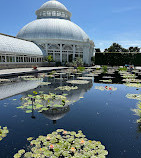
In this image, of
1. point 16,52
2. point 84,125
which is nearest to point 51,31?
point 16,52

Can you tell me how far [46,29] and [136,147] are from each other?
38.9 metres

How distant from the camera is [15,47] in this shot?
28156 mm

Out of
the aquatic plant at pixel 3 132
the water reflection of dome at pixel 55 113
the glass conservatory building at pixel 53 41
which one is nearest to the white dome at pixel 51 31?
the glass conservatory building at pixel 53 41

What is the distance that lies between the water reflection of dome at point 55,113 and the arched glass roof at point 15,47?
23218 mm

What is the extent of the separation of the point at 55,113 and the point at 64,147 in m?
2.19

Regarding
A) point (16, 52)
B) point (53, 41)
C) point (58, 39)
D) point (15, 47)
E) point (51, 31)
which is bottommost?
point (16, 52)

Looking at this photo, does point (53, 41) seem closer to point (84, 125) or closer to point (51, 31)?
point (51, 31)

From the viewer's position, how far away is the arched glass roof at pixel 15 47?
2559cm

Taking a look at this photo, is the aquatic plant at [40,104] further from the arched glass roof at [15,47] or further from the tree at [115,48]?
the tree at [115,48]

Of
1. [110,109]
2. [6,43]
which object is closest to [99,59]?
[6,43]

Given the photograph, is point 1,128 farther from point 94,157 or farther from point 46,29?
point 46,29

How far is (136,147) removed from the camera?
3.29 m

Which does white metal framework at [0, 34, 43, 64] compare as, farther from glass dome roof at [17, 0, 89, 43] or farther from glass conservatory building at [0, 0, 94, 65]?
glass dome roof at [17, 0, 89, 43]

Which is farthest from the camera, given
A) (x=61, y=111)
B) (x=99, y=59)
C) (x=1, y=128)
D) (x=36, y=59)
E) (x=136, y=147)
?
(x=99, y=59)
